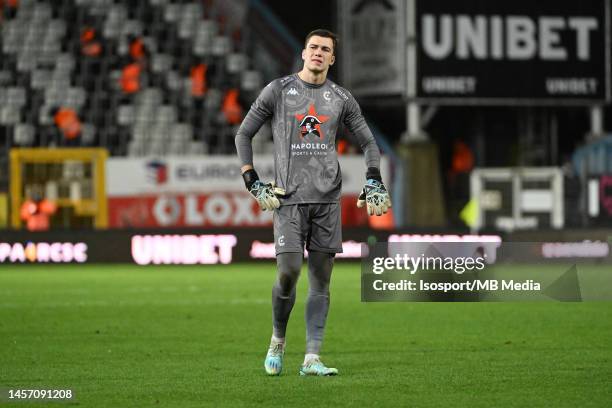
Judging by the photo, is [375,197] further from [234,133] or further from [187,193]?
[234,133]

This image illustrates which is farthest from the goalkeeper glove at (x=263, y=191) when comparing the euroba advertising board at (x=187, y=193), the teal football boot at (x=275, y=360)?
the euroba advertising board at (x=187, y=193)

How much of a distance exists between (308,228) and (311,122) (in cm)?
69

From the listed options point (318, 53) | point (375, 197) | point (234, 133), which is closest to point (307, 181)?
point (375, 197)

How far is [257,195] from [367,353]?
2279 millimetres

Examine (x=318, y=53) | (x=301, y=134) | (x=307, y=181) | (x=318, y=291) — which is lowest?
(x=318, y=291)

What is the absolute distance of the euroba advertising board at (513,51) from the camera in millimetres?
29016

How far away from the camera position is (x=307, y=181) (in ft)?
26.9

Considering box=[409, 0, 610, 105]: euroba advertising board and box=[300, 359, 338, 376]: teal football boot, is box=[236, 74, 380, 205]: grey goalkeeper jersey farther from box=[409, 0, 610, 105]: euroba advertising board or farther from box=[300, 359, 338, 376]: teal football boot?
box=[409, 0, 610, 105]: euroba advertising board

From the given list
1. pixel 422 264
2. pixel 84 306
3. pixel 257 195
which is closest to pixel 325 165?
pixel 257 195

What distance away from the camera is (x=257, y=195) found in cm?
809

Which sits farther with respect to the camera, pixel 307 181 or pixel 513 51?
pixel 513 51

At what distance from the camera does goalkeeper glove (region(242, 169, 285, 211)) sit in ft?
26.4

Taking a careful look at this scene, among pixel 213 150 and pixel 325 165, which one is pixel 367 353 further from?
pixel 213 150

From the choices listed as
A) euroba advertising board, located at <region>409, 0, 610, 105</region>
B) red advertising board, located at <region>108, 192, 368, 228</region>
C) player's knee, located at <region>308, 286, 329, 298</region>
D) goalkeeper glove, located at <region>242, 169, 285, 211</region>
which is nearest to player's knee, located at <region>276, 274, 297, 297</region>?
player's knee, located at <region>308, 286, 329, 298</region>
